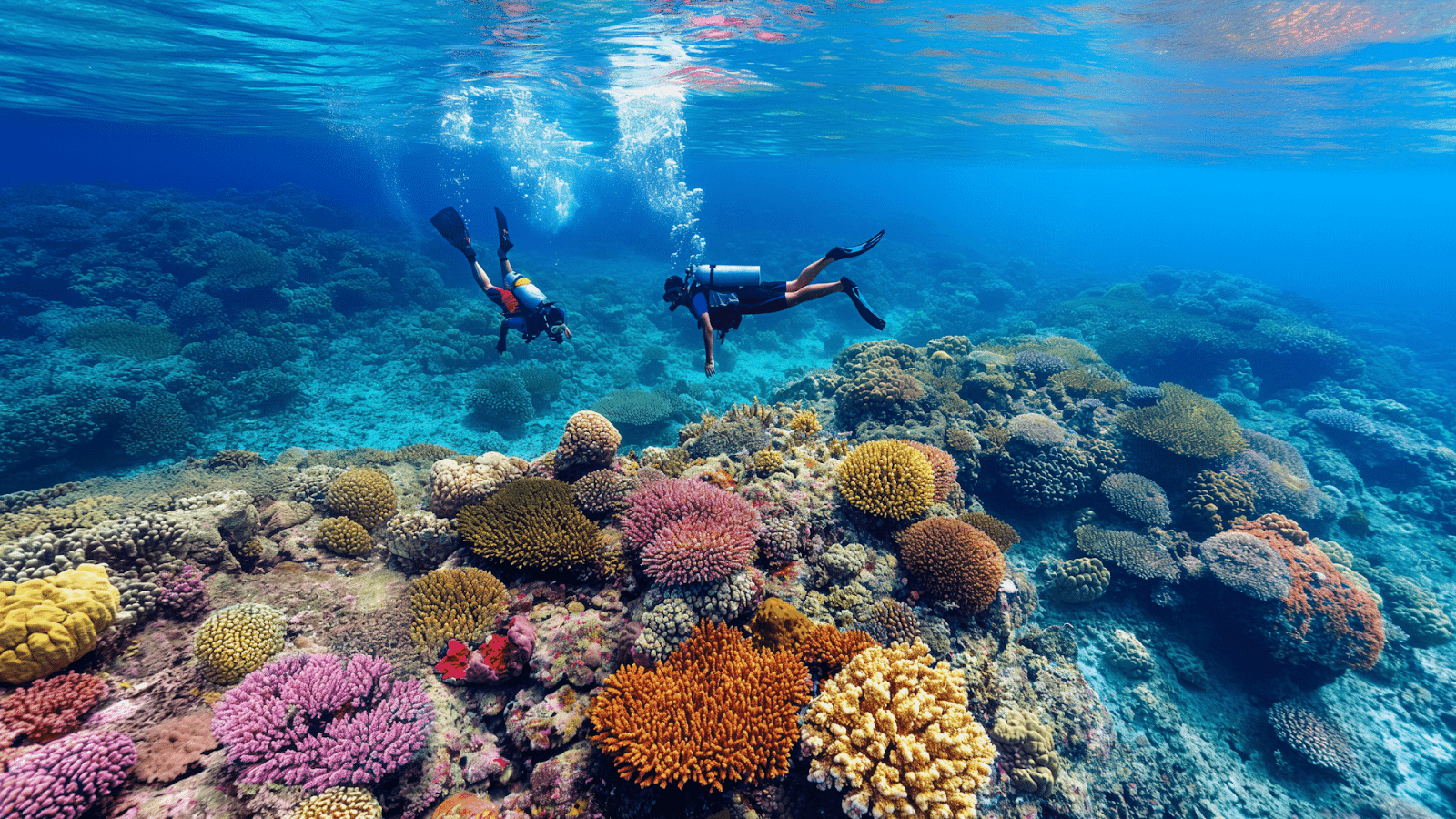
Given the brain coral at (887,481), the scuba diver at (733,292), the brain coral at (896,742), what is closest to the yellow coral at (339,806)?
the brain coral at (896,742)

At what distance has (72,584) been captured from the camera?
361 cm

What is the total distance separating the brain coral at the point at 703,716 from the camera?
10.8ft

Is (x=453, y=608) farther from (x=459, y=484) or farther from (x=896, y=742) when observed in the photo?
(x=896, y=742)

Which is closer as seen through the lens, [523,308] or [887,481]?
[887,481]

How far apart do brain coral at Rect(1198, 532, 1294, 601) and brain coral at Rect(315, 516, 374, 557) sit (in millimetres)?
13542

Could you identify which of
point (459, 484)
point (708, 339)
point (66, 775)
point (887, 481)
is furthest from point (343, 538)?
point (887, 481)

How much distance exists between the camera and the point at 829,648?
416 centimetres

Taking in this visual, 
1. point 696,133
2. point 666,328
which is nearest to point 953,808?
point 666,328

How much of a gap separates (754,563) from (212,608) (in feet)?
16.7

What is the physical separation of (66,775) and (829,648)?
16.1ft

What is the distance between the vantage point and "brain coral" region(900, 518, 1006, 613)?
5.32 m

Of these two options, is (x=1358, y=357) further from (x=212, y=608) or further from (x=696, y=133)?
(x=696, y=133)

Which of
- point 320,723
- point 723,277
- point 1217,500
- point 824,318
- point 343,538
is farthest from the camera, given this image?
point 824,318

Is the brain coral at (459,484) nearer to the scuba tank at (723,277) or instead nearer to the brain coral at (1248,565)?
the scuba tank at (723,277)
